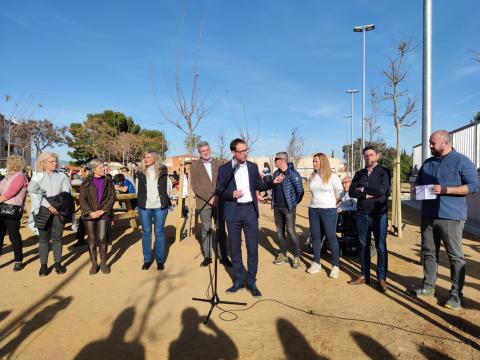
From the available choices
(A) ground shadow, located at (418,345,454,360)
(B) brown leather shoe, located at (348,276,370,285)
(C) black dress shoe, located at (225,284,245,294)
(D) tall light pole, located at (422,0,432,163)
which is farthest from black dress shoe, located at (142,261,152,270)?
(D) tall light pole, located at (422,0,432,163)

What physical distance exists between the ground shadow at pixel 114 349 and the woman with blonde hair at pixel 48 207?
2.50 metres

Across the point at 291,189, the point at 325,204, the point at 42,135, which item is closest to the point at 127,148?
the point at 42,135

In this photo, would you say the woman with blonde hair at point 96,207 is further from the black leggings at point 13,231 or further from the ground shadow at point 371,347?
the ground shadow at point 371,347

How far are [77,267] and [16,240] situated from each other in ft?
3.46

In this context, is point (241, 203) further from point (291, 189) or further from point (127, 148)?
point (127, 148)

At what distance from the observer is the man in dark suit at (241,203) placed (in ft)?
14.5

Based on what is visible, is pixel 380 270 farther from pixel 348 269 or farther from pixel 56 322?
pixel 56 322

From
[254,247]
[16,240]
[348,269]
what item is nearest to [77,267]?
[16,240]

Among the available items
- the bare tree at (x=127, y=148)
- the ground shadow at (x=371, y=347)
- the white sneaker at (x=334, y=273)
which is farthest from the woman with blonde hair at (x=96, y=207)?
the bare tree at (x=127, y=148)

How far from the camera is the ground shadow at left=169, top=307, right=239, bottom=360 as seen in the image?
119 inches

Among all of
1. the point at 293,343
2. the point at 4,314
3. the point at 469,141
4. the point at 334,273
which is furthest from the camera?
the point at 469,141

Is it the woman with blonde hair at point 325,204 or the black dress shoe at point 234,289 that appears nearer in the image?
the black dress shoe at point 234,289

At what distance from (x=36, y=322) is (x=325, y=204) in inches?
156

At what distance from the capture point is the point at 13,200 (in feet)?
18.1
